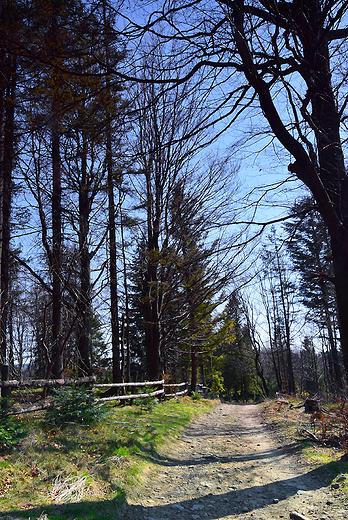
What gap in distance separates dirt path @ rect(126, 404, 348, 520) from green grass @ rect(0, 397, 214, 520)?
0.89 ft

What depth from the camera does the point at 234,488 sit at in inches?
158

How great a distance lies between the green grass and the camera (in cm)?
301

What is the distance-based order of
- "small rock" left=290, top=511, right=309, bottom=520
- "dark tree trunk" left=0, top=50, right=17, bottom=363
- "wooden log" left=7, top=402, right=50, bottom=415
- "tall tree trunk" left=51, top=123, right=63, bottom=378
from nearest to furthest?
"small rock" left=290, top=511, right=309, bottom=520
"wooden log" left=7, top=402, right=50, bottom=415
"dark tree trunk" left=0, top=50, right=17, bottom=363
"tall tree trunk" left=51, top=123, right=63, bottom=378

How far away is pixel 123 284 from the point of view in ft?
42.7

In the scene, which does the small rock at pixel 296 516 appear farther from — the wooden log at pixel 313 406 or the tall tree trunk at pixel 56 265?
the wooden log at pixel 313 406

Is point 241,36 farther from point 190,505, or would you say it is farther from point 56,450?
point 56,450

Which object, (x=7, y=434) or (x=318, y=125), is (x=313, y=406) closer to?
(x=318, y=125)

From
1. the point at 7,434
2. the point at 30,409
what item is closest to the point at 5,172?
the point at 30,409

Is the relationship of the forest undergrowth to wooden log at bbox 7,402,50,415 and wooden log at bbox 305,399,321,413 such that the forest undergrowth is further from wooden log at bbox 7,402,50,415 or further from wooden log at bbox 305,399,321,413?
wooden log at bbox 305,399,321,413

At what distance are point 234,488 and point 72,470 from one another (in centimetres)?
199

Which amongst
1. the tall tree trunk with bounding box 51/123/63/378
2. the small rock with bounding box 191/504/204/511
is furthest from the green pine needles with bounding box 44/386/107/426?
the small rock with bounding box 191/504/204/511

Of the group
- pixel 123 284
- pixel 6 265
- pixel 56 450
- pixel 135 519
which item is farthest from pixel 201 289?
pixel 135 519

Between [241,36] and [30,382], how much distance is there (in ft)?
18.5

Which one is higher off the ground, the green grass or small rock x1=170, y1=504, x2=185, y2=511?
the green grass
